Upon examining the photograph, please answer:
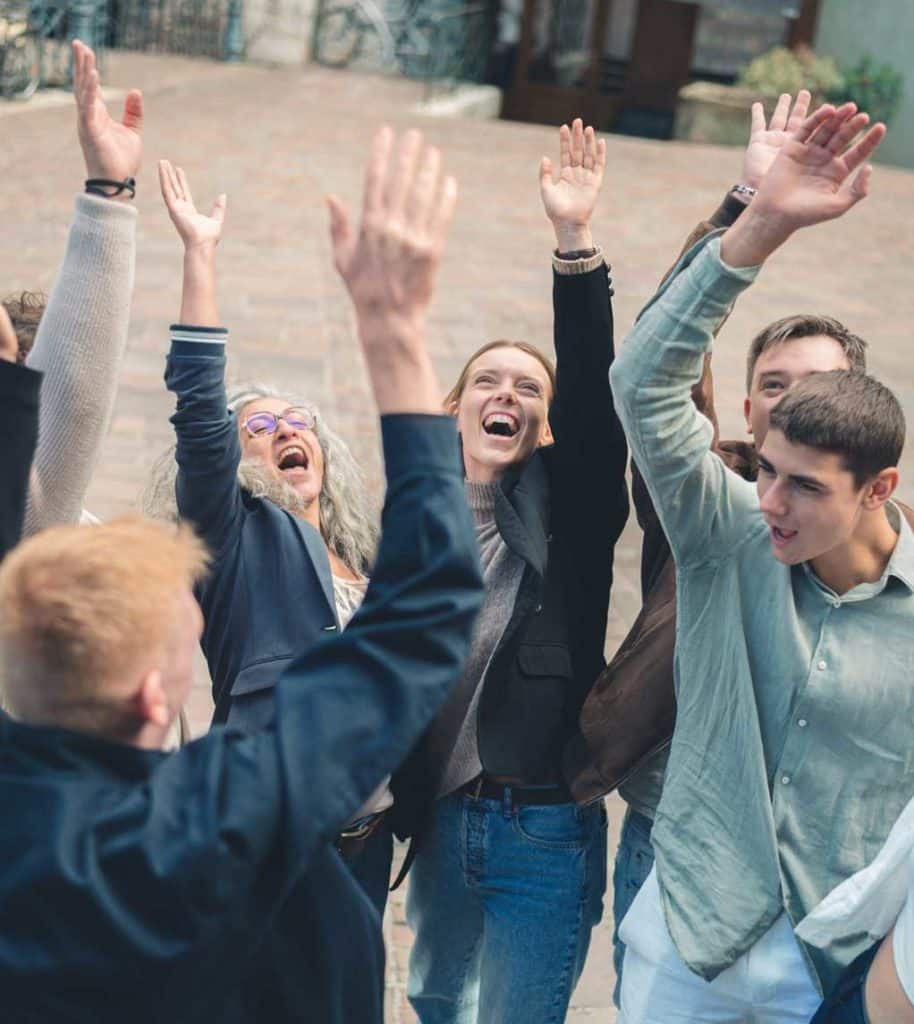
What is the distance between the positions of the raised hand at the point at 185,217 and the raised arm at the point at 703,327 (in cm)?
80

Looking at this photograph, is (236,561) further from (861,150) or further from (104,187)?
(861,150)

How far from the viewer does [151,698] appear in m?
1.46

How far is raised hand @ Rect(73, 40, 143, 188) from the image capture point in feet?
7.27

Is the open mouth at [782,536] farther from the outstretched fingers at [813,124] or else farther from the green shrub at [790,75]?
the green shrub at [790,75]

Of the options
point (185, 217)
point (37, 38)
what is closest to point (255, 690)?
point (185, 217)

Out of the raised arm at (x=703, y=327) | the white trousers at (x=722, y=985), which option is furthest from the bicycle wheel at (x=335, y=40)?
the white trousers at (x=722, y=985)

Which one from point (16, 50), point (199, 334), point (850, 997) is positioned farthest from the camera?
point (16, 50)

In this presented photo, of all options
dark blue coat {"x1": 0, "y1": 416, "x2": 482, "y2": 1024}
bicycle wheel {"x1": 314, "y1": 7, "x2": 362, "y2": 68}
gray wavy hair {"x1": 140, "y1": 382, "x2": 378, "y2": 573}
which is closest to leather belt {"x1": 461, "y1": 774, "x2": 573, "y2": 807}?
gray wavy hair {"x1": 140, "y1": 382, "x2": 378, "y2": 573}

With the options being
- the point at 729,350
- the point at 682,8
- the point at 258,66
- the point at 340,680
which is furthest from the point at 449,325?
the point at 682,8

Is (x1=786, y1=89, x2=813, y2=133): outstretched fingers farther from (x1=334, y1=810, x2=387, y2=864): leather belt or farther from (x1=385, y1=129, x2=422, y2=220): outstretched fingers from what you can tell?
(x1=334, y1=810, x2=387, y2=864): leather belt

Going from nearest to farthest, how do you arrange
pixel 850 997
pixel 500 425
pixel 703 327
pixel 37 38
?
1. pixel 850 997
2. pixel 703 327
3. pixel 500 425
4. pixel 37 38

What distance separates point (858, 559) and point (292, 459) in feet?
4.23

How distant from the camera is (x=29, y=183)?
11648 mm

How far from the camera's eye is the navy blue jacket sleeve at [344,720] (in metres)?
1.37
